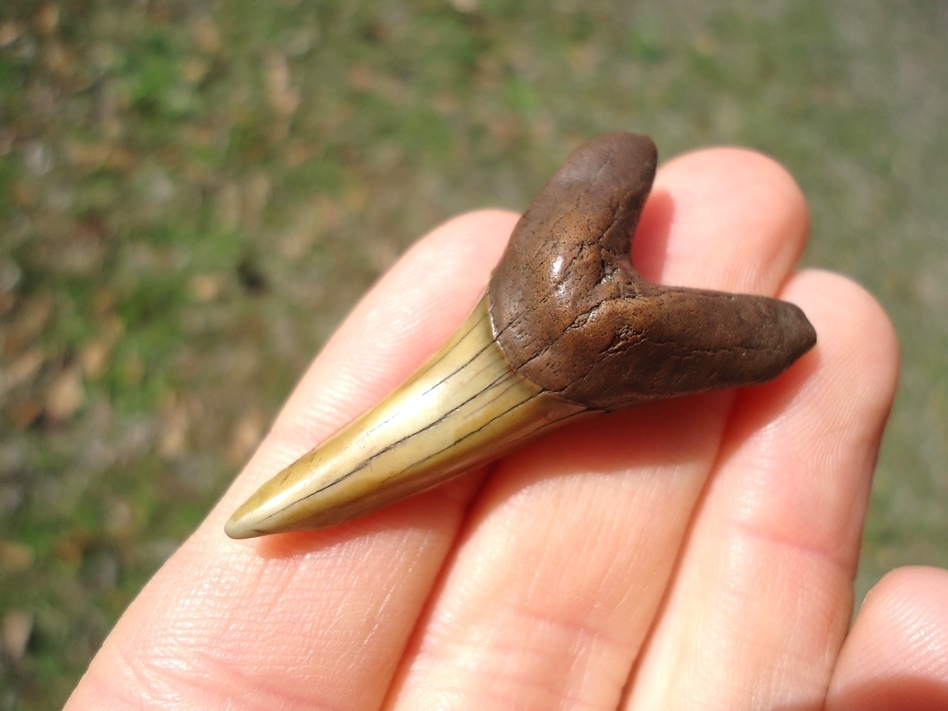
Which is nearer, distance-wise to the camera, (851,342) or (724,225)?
(851,342)

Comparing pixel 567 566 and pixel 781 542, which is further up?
pixel 567 566

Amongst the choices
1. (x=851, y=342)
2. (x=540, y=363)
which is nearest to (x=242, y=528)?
(x=540, y=363)

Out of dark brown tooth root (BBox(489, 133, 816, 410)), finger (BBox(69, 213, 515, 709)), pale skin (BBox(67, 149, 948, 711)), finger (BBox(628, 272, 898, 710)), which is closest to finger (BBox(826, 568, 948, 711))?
pale skin (BBox(67, 149, 948, 711))

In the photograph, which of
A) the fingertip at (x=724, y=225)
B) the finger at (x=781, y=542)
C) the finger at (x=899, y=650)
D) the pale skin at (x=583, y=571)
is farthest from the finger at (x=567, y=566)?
the finger at (x=899, y=650)

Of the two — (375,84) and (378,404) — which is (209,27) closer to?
(375,84)

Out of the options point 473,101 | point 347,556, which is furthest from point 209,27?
point 347,556

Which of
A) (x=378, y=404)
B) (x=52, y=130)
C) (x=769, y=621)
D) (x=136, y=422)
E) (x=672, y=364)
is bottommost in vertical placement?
(x=769, y=621)

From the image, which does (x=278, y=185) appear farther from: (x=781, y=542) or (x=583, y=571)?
(x=781, y=542)
